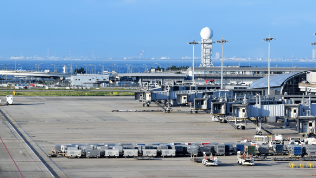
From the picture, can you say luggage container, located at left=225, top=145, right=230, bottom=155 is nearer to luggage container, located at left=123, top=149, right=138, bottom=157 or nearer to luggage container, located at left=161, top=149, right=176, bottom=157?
luggage container, located at left=161, top=149, right=176, bottom=157

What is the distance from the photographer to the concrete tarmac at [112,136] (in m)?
39.5

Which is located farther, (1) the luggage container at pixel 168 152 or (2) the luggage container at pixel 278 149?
(2) the luggage container at pixel 278 149

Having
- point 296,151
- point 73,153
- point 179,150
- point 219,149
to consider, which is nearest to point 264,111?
point 296,151

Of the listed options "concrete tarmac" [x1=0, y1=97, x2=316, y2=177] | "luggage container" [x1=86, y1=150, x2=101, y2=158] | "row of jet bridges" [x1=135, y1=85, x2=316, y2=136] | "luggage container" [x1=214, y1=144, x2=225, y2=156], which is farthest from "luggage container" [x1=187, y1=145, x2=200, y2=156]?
"row of jet bridges" [x1=135, y1=85, x2=316, y2=136]

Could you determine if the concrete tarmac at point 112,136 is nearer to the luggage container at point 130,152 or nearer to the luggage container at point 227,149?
the luggage container at point 227,149

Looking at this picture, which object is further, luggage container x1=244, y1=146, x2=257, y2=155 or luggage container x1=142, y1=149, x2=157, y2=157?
luggage container x1=244, y1=146, x2=257, y2=155

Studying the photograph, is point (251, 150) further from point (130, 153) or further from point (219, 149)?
point (130, 153)

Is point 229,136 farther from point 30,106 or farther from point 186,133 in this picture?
point 30,106

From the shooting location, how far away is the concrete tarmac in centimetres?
3953

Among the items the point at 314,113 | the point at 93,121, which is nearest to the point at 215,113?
the point at 314,113

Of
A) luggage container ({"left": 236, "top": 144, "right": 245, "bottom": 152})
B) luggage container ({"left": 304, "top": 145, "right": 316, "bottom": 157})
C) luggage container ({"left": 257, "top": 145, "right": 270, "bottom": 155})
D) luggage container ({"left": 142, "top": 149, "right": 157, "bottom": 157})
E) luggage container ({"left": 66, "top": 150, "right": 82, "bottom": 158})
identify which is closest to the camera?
luggage container ({"left": 66, "top": 150, "right": 82, "bottom": 158})

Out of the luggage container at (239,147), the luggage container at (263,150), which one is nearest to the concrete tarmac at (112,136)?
the luggage container at (239,147)

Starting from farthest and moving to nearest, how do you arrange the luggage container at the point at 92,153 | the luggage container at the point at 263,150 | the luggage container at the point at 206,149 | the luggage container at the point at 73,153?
the luggage container at the point at 263,150
the luggage container at the point at 206,149
the luggage container at the point at 92,153
the luggage container at the point at 73,153

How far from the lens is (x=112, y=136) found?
59.8 m
